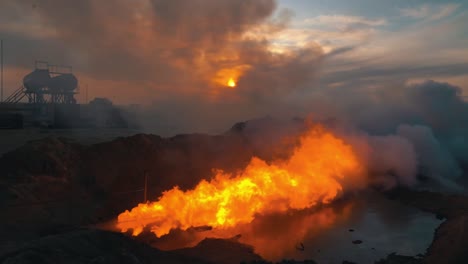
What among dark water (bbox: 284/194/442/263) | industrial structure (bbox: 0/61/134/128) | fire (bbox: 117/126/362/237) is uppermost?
industrial structure (bbox: 0/61/134/128)

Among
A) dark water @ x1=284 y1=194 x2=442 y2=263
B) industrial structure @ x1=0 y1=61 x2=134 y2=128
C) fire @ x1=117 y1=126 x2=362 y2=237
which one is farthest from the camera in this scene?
industrial structure @ x1=0 y1=61 x2=134 y2=128

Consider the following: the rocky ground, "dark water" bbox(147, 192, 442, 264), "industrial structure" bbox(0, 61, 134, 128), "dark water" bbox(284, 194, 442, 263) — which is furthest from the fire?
"industrial structure" bbox(0, 61, 134, 128)

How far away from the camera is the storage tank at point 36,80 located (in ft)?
223

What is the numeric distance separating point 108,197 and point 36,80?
4722 centimetres

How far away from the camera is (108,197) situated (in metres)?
31.4

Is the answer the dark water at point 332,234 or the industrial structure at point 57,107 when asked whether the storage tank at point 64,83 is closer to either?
the industrial structure at point 57,107

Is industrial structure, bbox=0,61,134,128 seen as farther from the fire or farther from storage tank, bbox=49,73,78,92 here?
the fire

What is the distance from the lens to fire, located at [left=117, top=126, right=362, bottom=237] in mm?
27188

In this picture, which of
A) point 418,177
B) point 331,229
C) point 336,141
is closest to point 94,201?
point 331,229

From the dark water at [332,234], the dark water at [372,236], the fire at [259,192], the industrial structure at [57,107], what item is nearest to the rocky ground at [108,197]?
the dark water at [372,236]

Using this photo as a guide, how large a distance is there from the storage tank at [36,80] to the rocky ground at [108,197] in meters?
39.5

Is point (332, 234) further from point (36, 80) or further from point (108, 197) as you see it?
point (36, 80)

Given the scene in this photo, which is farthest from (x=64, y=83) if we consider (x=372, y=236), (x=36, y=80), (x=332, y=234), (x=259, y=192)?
(x=372, y=236)

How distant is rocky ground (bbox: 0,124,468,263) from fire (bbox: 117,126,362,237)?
13.6 ft
